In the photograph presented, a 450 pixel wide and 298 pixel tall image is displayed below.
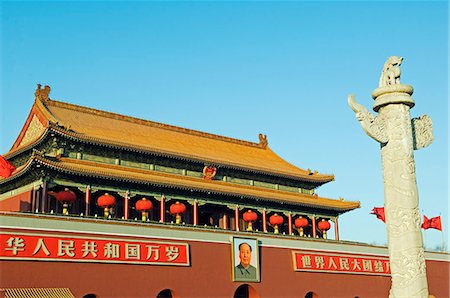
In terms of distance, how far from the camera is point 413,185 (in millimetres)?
12273

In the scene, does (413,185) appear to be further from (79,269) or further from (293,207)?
(293,207)

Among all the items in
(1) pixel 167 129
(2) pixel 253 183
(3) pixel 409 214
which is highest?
(1) pixel 167 129

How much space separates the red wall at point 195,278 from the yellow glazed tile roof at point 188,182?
3.09 meters

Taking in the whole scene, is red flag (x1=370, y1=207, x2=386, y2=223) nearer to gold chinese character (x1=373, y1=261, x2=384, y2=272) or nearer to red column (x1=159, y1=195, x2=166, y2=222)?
gold chinese character (x1=373, y1=261, x2=384, y2=272)

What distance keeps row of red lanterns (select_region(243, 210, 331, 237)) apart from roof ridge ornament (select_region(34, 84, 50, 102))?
→ 10.6 meters

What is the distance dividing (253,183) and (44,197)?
1142cm

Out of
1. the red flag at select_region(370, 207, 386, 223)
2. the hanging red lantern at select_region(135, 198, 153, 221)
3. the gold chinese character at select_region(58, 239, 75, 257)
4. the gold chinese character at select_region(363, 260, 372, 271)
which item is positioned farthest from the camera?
the red flag at select_region(370, 207, 386, 223)

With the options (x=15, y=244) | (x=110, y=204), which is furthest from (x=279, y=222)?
(x=15, y=244)

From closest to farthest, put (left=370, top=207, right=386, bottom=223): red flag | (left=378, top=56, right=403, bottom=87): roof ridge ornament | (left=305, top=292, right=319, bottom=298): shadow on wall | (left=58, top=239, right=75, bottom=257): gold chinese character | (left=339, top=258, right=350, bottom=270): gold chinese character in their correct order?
1. (left=378, top=56, right=403, bottom=87): roof ridge ornament
2. (left=58, top=239, right=75, bottom=257): gold chinese character
3. (left=305, top=292, right=319, bottom=298): shadow on wall
4. (left=339, top=258, right=350, bottom=270): gold chinese character
5. (left=370, top=207, right=386, bottom=223): red flag

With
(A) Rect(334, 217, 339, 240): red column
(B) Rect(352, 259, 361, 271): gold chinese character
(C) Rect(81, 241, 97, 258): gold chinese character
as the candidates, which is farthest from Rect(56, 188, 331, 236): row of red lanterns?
(B) Rect(352, 259, 361, 271): gold chinese character

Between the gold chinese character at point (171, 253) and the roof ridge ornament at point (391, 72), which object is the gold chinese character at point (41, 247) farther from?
the roof ridge ornament at point (391, 72)

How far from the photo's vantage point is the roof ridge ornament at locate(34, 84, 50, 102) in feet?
85.4

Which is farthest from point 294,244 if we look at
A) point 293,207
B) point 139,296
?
point 139,296

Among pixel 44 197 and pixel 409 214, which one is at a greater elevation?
pixel 44 197
